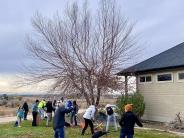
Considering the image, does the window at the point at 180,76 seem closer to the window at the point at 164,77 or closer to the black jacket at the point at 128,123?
the window at the point at 164,77

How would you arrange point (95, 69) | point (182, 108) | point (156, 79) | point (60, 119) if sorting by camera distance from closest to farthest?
1. point (60, 119)
2. point (182, 108)
3. point (156, 79)
4. point (95, 69)

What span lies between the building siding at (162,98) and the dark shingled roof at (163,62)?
0.57 meters

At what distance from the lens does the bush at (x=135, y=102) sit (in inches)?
993

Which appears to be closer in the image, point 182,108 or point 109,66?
point 182,108

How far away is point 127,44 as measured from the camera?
96.8 feet

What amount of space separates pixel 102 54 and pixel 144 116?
5272mm

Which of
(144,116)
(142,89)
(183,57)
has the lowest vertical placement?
(144,116)

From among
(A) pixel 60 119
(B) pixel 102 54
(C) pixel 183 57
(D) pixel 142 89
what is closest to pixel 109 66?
(B) pixel 102 54

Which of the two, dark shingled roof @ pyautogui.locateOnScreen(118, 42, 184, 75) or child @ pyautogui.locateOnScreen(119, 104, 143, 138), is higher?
dark shingled roof @ pyautogui.locateOnScreen(118, 42, 184, 75)

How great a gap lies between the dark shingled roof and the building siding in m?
0.57

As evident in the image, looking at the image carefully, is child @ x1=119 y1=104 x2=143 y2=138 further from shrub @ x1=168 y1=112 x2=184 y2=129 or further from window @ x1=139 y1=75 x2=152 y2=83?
window @ x1=139 y1=75 x2=152 y2=83

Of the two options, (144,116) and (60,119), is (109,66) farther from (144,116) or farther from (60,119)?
(60,119)

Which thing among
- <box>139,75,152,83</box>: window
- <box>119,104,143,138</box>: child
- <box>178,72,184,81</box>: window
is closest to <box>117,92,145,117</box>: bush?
<box>139,75,152,83</box>: window

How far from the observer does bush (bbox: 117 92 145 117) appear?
82.8 feet
